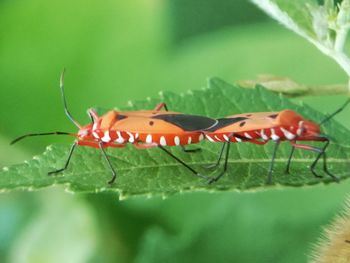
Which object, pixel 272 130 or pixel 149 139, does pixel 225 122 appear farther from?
pixel 149 139

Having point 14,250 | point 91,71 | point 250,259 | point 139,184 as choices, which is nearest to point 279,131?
point 139,184

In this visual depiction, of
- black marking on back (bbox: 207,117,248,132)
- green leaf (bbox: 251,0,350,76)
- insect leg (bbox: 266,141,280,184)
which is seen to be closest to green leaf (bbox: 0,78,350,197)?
insect leg (bbox: 266,141,280,184)

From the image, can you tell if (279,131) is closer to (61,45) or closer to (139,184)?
(139,184)

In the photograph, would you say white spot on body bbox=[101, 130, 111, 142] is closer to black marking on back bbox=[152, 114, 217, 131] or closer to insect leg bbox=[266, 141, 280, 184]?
black marking on back bbox=[152, 114, 217, 131]

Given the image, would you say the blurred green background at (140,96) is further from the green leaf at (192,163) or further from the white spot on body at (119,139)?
the white spot on body at (119,139)

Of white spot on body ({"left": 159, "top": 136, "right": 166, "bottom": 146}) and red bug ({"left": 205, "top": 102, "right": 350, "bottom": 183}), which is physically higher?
red bug ({"left": 205, "top": 102, "right": 350, "bottom": 183})

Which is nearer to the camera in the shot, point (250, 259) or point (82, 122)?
point (250, 259)
